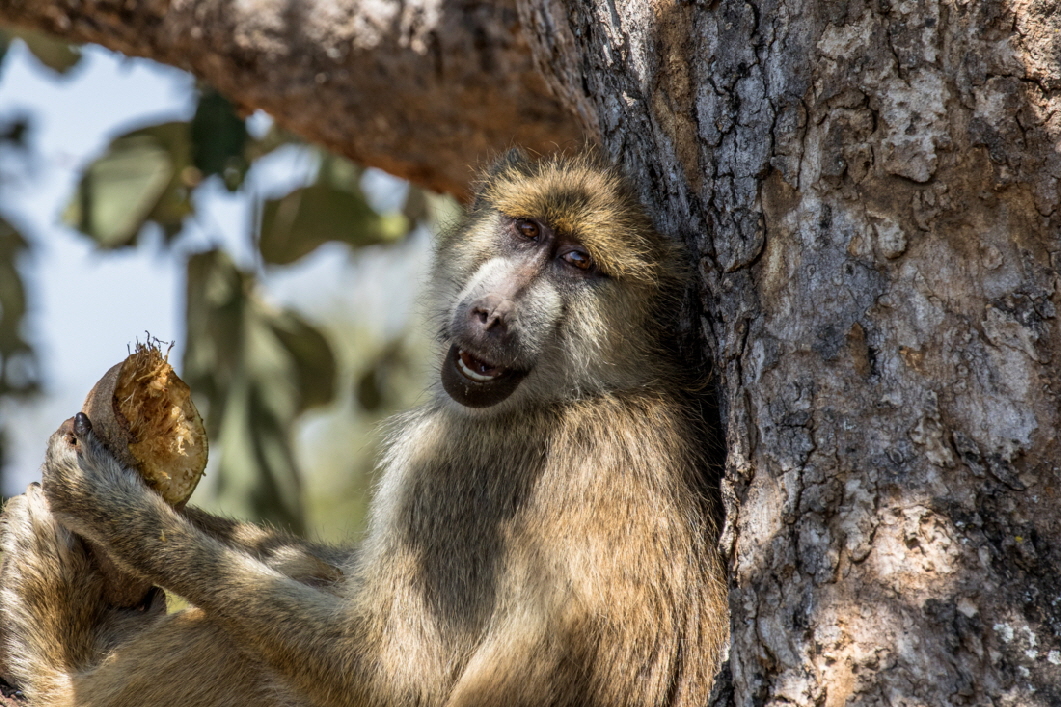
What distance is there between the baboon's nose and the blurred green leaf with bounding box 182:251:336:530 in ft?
11.4

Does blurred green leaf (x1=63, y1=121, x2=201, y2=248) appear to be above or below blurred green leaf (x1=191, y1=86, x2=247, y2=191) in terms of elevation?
below

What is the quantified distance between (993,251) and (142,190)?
5.43 m

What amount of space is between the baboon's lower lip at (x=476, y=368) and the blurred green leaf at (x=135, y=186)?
3906 millimetres

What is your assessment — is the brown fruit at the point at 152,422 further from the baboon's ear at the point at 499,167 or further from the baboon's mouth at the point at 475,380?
the baboon's ear at the point at 499,167

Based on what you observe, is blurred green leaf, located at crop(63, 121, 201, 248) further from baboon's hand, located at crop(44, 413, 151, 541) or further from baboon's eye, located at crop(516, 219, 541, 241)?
baboon's eye, located at crop(516, 219, 541, 241)

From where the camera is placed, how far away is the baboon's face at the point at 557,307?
3139 millimetres

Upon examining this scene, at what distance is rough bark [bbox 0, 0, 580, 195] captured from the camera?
569 cm

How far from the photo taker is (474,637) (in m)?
3.00

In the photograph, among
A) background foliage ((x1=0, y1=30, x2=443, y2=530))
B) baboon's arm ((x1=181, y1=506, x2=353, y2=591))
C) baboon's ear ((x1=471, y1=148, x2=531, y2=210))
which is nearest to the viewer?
baboon's arm ((x1=181, y1=506, x2=353, y2=591))

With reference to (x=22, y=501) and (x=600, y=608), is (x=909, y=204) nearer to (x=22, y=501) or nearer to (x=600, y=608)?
(x=600, y=608)

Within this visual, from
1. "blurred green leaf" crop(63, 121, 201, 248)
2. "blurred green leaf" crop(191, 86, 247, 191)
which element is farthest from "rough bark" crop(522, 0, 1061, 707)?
"blurred green leaf" crop(63, 121, 201, 248)

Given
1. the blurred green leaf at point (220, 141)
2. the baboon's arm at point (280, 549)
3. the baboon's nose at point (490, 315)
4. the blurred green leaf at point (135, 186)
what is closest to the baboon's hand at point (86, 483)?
the baboon's arm at point (280, 549)

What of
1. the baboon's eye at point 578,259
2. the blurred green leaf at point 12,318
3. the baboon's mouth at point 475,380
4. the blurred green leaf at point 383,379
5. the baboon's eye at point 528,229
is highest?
the baboon's eye at point 528,229

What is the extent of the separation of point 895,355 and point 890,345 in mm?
27
